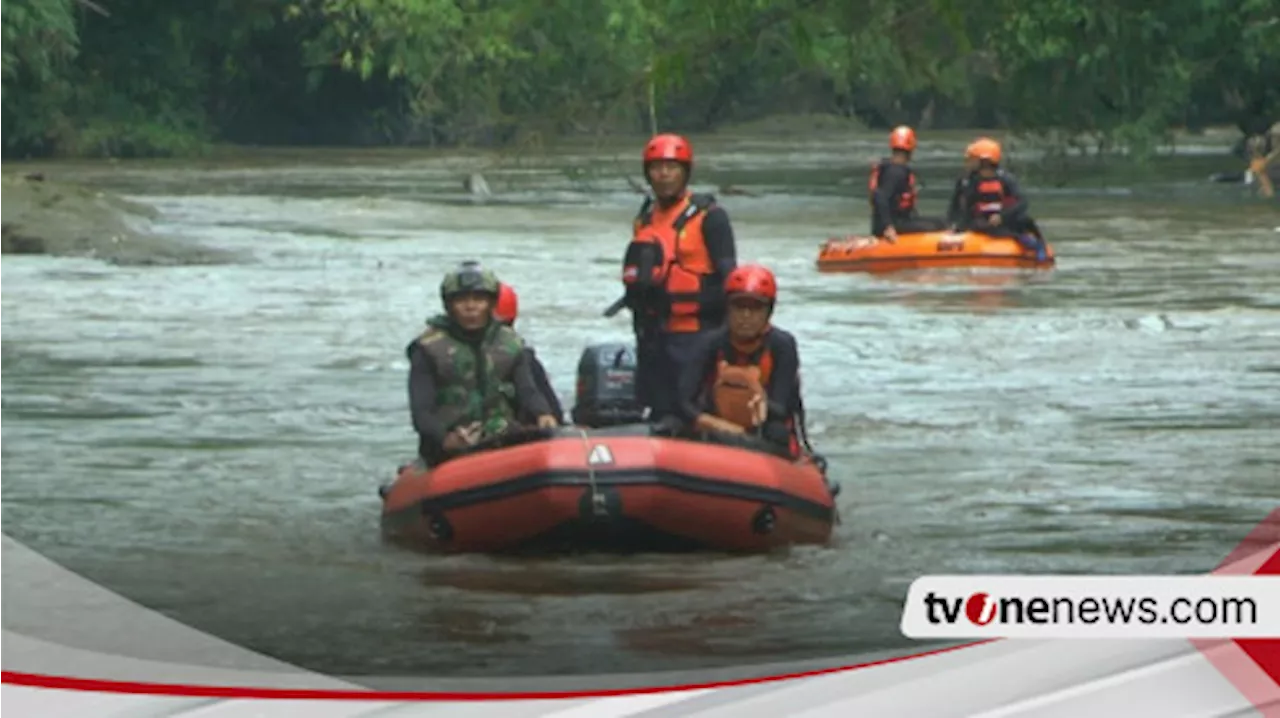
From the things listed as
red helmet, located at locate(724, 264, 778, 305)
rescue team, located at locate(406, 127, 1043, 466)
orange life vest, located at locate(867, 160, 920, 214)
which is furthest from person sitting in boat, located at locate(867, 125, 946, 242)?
red helmet, located at locate(724, 264, 778, 305)

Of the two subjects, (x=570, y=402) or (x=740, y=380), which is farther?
(x=570, y=402)

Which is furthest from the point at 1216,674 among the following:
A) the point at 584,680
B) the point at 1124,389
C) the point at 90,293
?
the point at 90,293

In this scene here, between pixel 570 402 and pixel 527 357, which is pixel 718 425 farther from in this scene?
pixel 570 402

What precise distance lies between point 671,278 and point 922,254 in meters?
8.25

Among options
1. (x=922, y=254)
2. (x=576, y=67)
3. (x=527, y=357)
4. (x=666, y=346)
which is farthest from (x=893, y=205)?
(x=576, y=67)

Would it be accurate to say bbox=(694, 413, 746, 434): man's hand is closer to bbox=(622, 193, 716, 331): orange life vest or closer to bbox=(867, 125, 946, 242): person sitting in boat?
bbox=(622, 193, 716, 331): orange life vest

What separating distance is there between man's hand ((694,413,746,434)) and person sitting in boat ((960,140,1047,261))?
25.5 ft

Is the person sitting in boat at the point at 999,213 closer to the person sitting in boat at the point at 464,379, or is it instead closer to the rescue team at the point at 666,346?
the rescue team at the point at 666,346

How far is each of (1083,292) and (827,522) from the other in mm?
8160

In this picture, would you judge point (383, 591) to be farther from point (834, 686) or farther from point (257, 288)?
point (257, 288)

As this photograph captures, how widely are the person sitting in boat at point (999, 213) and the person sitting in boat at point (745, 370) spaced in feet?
25.6

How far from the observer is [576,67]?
3.54m

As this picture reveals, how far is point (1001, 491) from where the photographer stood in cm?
512

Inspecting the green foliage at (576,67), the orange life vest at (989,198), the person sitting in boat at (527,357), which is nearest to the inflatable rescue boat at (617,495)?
the person sitting in boat at (527,357)
